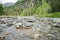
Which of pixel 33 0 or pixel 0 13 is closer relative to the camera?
pixel 0 13

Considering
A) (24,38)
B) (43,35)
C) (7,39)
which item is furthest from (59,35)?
(7,39)

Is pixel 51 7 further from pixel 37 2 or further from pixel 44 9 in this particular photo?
pixel 37 2

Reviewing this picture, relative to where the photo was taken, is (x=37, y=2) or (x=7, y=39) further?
(x=37, y=2)

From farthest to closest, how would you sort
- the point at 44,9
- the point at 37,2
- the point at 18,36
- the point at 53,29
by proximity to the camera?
1. the point at 37,2
2. the point at 44,9
3. the point at 53,29
4. the point at 18,36

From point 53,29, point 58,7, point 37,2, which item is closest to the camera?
point 53,29

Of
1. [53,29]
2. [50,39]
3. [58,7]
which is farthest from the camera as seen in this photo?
[58,7]

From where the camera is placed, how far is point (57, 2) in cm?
1898

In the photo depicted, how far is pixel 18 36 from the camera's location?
6.94m

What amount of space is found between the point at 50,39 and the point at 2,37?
1604 mm

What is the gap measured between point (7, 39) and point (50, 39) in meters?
1.38

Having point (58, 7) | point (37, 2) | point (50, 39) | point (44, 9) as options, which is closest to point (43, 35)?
point (50, 39)

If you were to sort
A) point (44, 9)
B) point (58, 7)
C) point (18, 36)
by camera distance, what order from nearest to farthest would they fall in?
point (18, 36), point (58, 7), point (44, 9)

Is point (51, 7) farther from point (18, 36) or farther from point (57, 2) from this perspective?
point (18, 36)

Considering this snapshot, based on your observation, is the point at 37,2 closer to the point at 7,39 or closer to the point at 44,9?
the point at 44,9
